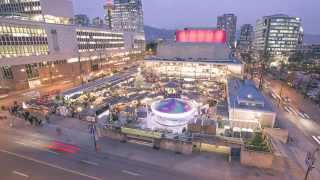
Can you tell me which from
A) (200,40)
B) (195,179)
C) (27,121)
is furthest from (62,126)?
(200,40)

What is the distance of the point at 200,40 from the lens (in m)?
84.6

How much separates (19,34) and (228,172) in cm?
6750

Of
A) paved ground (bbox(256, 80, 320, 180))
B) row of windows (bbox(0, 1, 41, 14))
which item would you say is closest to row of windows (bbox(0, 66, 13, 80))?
row of windows (bbox(0, 1, 41, 14))

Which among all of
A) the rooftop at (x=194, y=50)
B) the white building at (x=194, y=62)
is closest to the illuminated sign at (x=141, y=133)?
the white building at (x=194, y=62)

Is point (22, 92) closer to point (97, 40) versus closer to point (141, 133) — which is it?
point (97, 40)

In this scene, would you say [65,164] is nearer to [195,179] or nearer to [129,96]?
[195,179]

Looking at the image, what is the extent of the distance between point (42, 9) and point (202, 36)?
66.6m

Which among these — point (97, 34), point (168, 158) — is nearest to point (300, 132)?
point (168, 158)

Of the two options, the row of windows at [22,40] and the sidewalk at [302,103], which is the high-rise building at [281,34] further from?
the row of windows at [22,40]

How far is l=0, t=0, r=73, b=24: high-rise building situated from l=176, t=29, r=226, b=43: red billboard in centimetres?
5203

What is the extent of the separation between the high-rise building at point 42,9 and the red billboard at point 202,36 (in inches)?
2049

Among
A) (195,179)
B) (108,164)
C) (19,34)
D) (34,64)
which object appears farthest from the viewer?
(34,64)

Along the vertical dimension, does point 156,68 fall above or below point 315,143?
above

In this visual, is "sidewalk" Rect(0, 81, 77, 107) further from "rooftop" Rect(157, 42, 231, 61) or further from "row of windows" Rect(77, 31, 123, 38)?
"rooftop" Rect(157, 42, 231, 61)
